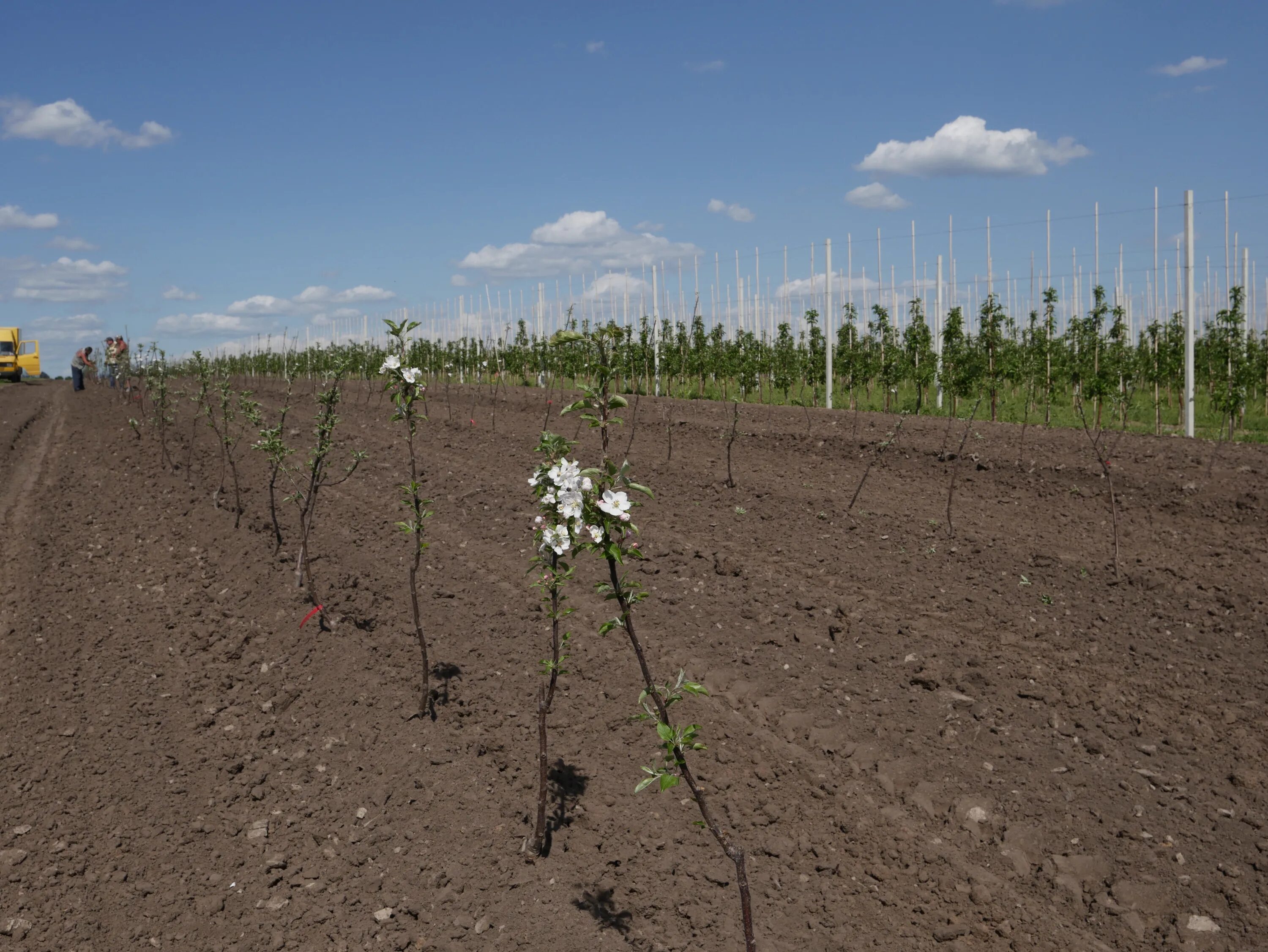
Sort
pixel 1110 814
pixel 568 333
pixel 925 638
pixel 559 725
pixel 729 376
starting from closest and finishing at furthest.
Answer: pixel 568 333 → pixel 1110 814 → pixel 559 725 → pixel 925 638 → pixel 729 376

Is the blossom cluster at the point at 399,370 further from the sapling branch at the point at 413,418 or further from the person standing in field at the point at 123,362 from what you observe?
the person standing in field at the point at 123,362

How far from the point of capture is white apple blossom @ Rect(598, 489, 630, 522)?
2.26 m

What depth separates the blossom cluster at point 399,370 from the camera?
3955 millimetres

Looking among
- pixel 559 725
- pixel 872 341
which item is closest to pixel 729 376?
pixel 872 341

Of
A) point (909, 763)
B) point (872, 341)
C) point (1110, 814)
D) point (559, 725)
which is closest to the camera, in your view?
point (1110, 814)

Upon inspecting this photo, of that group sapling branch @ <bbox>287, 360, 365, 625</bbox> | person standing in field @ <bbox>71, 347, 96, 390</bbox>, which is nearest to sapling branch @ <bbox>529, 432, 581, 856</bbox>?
sapling branch @ <bbox>287, 360, 365, 625</bbox>

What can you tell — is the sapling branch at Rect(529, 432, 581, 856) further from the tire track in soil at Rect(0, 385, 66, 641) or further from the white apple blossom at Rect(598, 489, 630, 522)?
the tire track in soil at Rect(0, 385, 66, 641)

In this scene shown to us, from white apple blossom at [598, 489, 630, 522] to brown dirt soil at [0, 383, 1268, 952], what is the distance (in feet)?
5.06

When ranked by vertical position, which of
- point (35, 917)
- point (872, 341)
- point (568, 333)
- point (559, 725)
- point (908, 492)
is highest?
point (872, 341)

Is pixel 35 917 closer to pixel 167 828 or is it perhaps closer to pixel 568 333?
pixel 167 828

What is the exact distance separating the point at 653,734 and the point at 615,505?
6.77 feet

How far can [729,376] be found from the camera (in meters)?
21.9

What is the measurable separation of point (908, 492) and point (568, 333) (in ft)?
21.3

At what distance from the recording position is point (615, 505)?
2264 millimetres
